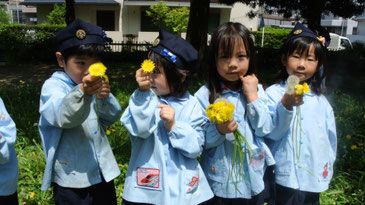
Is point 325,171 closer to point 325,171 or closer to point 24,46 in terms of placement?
point 325,171

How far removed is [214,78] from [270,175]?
0.82 m

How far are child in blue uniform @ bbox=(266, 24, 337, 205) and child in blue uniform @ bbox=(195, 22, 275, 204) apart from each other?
0.14m

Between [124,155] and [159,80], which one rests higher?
[159,80]

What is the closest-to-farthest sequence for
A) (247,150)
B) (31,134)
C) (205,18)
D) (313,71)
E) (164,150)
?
1. (164,150)
2. (247,150)
3. (313,71)
4. (31,134)
5. (205,18)

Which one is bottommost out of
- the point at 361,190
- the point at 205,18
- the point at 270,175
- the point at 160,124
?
the point at 361,190

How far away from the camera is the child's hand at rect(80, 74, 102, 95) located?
5.15 ft

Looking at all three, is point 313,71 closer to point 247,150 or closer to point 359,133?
point 247,150

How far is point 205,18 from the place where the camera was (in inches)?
329

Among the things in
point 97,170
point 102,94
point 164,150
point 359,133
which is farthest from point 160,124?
point 359,133

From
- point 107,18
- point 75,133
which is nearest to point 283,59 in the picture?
point 75,133

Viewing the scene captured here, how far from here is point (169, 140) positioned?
1.83m

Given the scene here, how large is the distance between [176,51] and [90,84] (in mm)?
545

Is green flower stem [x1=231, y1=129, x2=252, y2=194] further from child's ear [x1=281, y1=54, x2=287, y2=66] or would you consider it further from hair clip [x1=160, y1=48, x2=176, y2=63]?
child's ear [x1=281, y1=54, x2=287, y2=66]

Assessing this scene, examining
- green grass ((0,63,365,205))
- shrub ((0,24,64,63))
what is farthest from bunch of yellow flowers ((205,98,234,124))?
shrub ((0,24,64,63))
